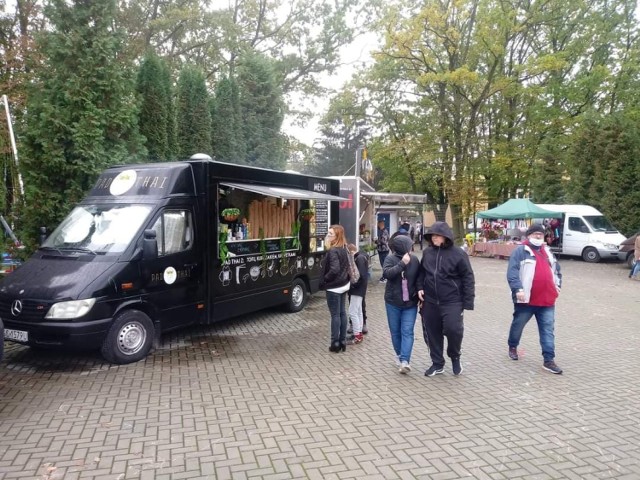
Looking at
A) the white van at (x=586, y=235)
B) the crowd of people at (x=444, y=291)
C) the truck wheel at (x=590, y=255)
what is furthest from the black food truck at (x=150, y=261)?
the truck wheel at (x=590, y=255)

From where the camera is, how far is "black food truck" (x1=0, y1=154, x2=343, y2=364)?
5664mm

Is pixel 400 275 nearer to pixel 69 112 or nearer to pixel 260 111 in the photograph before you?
pixel 69 112

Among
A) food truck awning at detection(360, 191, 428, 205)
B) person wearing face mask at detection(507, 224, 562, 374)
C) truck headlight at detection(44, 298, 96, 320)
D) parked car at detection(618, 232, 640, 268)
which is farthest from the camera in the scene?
parked car at detection(618, 232, 640, 268)

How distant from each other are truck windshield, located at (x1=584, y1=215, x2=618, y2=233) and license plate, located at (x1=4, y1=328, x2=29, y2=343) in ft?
64.7

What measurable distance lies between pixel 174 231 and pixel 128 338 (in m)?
1.55

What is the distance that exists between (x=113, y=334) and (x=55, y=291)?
0.84 m

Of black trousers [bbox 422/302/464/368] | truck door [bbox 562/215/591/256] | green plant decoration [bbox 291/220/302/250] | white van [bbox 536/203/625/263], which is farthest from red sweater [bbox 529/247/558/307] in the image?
truck door [bbox 562/215/591/256]

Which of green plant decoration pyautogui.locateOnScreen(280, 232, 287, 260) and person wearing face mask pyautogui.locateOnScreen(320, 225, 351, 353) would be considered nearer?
person wearing face mask pyautogui.locateOnScreen(320, 225, 351, 353)

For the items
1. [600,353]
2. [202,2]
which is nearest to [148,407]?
[600,353]

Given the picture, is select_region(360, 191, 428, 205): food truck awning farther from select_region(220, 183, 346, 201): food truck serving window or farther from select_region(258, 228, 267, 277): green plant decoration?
select_region(258, 228, 267, 277): green plant decoration

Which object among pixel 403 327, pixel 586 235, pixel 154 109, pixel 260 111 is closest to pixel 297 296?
pixel 403 327

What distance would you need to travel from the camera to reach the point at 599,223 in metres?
19.4

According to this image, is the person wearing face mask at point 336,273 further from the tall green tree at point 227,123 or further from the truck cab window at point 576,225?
the truck cab window at point 576,225

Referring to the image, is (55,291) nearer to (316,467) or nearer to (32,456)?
(32,456)
